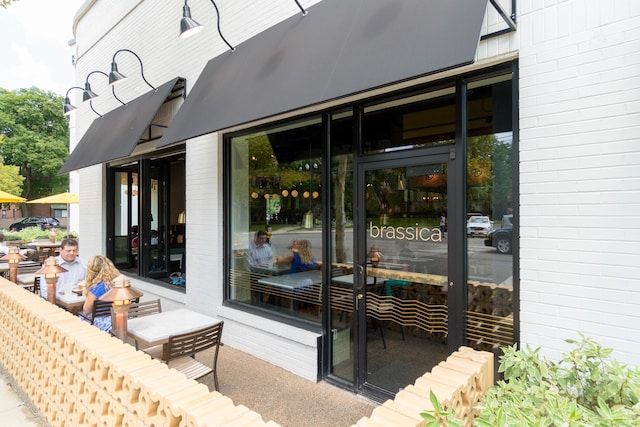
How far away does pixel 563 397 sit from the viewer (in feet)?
5.65

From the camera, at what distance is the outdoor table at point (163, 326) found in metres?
3.26

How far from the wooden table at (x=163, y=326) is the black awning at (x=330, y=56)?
2.02m

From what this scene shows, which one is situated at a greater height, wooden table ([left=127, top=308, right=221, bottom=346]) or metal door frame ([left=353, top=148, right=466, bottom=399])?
metal door frame ([left=353, top=148, right=466, bottom=399])

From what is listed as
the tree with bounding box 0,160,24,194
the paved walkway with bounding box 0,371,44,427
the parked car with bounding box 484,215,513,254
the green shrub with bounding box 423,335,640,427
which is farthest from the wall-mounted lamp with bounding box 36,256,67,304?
the tree with bounding box 0,160,24,194

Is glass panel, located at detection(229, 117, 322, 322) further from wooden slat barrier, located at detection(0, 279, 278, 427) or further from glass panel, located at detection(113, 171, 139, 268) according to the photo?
glass panel, located at detection(113, 171, 139, 268)

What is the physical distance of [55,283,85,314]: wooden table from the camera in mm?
4461

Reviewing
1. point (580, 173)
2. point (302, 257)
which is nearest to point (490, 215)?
point (580, 173)

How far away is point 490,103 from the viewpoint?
2896mm

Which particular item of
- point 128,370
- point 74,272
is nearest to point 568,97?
point 128,370

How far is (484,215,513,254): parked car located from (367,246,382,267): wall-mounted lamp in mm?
1024

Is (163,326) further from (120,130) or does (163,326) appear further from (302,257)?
(120,130)

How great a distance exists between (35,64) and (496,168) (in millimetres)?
80449

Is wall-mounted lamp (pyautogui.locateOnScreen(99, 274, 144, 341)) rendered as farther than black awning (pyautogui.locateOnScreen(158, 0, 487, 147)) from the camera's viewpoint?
Yes

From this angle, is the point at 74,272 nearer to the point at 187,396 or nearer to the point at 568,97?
the point at 187,396
